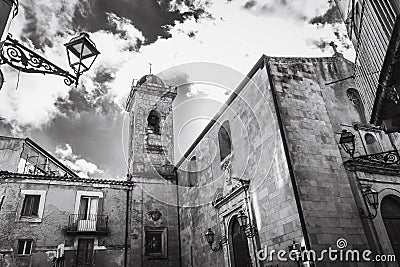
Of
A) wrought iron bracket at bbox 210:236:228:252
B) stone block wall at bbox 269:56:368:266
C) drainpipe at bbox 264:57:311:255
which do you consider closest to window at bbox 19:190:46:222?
wrought iron bracket at bbox 210:236:228:252

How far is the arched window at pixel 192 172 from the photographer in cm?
1550

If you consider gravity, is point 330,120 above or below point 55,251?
above

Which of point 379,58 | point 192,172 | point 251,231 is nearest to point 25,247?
point 192,172

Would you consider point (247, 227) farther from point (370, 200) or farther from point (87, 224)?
point (87, 224)

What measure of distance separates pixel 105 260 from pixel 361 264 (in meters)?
11.1

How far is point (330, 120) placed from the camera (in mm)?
9727

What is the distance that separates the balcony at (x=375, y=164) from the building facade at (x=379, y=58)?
1955 mm

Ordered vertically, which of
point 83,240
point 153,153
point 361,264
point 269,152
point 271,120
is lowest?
point 361,264

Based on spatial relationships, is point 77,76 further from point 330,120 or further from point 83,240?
point 83,240

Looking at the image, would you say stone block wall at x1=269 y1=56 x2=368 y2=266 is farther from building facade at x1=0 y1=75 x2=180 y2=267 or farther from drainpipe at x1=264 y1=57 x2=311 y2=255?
building facade at x1=0 y1=75 x2=180 y2=267

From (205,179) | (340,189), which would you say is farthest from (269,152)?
(205,179)

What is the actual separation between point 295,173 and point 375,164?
2.80 m

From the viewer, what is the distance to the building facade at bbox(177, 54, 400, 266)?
299 inches

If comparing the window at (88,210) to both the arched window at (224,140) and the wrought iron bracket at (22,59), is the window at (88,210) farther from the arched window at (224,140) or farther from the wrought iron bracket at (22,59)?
the wrought iron bracket at (22,59)
